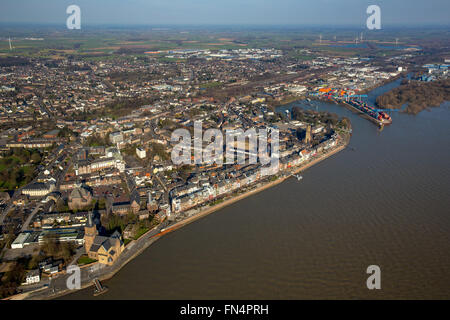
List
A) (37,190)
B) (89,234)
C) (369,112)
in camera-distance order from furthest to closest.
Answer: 1. (369,112)
2. (37,190)
3. (89,234)

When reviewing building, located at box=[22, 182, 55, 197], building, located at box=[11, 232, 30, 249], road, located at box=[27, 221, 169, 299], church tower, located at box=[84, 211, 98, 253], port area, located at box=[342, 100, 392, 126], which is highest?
port area, located at box=[342, 100, 392, 126]

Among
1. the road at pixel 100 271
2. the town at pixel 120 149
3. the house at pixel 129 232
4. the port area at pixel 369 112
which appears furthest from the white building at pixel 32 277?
the port area at pixel 369 112

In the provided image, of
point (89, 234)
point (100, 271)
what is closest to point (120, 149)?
point (89, 234)

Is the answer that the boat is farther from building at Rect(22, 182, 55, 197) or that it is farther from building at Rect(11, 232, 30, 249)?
building at Rect(11, 232, 30, 249)

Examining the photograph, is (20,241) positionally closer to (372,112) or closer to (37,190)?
(37,190)

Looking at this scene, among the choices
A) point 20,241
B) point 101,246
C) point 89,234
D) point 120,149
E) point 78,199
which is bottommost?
point 20,241

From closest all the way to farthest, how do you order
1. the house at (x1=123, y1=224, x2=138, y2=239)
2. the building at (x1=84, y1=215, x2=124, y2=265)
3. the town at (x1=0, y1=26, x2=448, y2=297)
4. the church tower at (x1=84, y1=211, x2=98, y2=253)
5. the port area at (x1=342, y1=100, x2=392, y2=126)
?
the building at (x1=84, y1=215, x2=124, y2=265), the church tower at (x1=84, y1=211, x2=98, y2=253), the town at (x1=0, y1=26, x2=448, y2=297), the house at (x1=123, y1=224, x2=138, y2=239), the port area at (x1=342, y1=100, x2=392, y2=126)

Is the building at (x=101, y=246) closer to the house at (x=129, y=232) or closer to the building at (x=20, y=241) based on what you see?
the house at (x=129, y=232)

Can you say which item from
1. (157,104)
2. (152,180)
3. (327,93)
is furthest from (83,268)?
(327,93)

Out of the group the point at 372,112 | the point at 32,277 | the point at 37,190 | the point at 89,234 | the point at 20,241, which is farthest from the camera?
the point at 372,112

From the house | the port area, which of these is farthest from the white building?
the port area

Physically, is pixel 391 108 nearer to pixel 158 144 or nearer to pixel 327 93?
pixel 327 93
